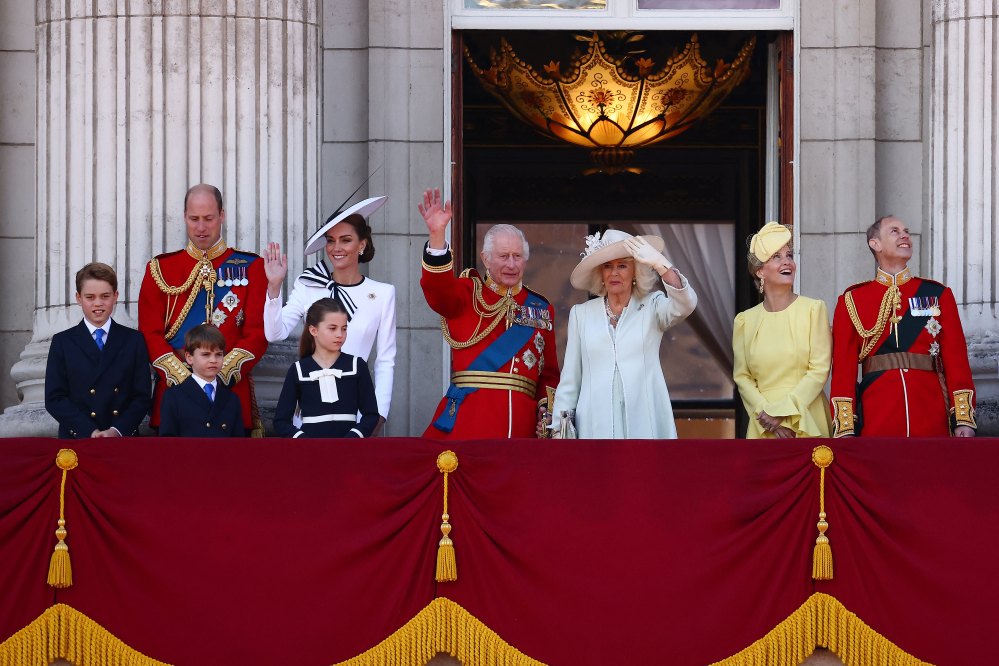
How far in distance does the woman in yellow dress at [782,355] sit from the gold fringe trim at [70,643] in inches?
119

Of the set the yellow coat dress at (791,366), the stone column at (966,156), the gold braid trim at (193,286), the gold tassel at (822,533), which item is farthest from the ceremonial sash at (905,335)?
the gold braid trim at (193,286)

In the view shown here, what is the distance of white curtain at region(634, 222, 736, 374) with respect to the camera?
708 inches

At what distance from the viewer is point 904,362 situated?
9398 millimetres

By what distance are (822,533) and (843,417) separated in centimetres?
110

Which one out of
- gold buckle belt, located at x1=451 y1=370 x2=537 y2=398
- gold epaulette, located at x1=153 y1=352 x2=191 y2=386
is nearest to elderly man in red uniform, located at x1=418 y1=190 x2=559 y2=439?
gold buckle belt, located at x1=451 y1=370 x2=537 y2=398

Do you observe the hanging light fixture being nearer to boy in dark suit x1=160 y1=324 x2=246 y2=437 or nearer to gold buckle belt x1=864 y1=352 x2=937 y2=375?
gold buckle belt x1=864 y1=352 x2=937 y2=375

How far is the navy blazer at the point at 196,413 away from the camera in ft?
29.5

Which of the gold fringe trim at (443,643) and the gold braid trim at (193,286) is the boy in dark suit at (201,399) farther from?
the gold fringe trim at (443,643)

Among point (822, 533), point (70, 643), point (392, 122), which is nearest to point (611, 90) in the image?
point (392, 122)

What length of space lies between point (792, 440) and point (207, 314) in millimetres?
2975

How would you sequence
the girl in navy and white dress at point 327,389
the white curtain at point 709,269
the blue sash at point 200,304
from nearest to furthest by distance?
the girl in navy and white dress at point 327,389
the blue sash at point 200,304
the white curtain at point 709,269

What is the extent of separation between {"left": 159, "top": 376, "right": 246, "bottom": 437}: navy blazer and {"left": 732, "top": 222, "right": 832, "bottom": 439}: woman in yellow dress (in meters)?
2.40

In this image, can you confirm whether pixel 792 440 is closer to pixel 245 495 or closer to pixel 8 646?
pixel 245 495

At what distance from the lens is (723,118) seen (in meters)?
17.0
